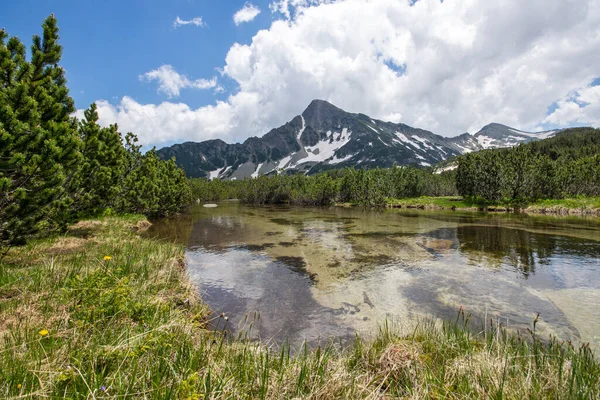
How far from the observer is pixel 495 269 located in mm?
17531

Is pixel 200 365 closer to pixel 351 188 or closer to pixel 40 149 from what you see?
pixel 40 149

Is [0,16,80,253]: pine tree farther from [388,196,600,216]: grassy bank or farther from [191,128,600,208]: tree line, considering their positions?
[191,128,600,208]: tree line

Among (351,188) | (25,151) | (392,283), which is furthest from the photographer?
(351,188)

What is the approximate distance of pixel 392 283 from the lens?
1516 cm

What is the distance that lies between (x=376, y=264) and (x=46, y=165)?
17.8 meters

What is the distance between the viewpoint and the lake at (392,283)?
10.7m

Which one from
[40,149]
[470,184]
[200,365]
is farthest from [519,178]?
[40,149]

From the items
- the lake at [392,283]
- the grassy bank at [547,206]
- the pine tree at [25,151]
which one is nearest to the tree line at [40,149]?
the pine tree at [25,151]

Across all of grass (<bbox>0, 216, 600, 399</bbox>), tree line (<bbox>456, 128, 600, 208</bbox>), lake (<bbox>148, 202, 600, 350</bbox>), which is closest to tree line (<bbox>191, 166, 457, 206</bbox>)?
tree line (<bbox>456, 128, 600, 208</bbox>)

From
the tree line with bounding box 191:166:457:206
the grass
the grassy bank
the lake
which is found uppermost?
the tree line with bounding box 191:166:457:206

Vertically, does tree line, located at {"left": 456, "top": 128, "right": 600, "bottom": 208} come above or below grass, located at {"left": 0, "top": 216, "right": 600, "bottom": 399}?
above

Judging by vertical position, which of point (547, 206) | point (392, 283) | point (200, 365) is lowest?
point (392, 283)

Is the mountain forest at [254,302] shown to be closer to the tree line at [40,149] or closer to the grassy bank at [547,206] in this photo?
the tree line at [40,149]

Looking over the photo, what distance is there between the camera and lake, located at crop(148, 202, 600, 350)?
1066 cm
